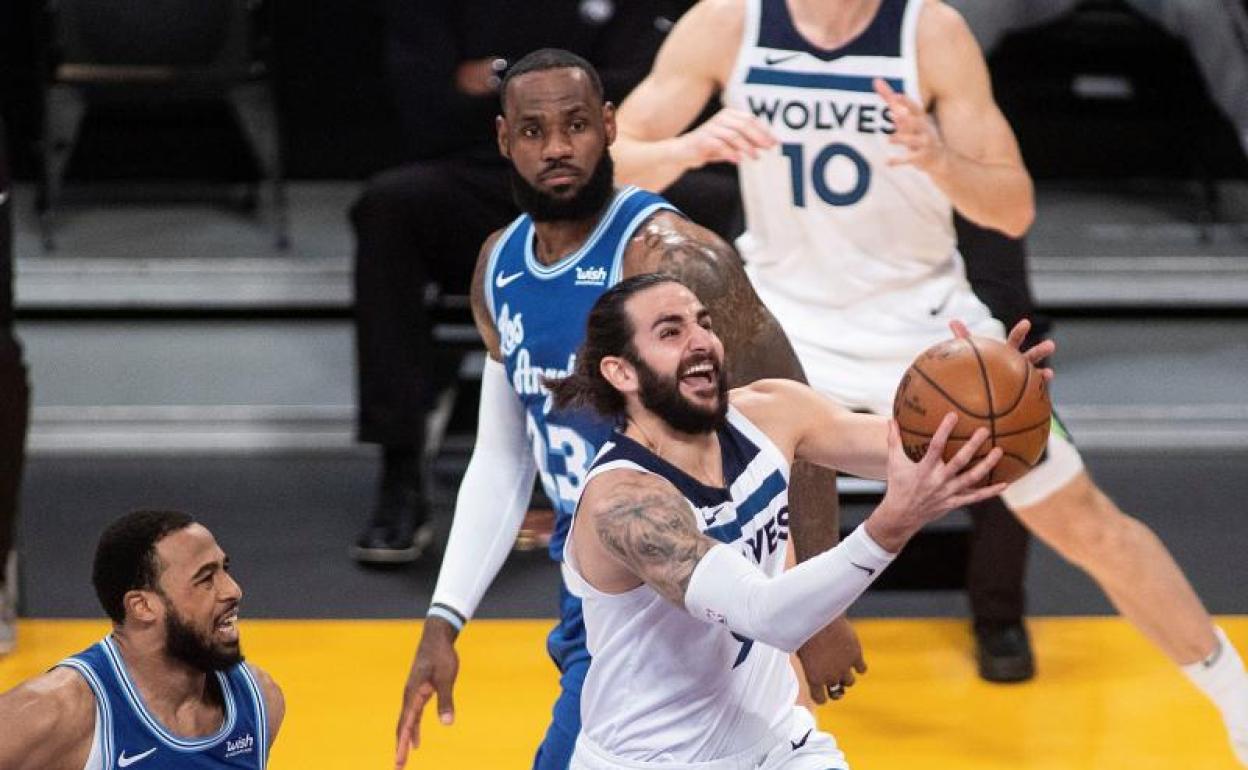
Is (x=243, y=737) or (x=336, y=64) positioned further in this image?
(x=336, y=64)

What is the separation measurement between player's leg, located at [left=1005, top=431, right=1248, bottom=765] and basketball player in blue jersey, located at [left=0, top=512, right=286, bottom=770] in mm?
2024

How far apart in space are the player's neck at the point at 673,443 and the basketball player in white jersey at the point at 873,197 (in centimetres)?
136

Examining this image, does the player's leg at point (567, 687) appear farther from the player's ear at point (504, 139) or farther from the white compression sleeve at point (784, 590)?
the player's ear at point (504, 139)

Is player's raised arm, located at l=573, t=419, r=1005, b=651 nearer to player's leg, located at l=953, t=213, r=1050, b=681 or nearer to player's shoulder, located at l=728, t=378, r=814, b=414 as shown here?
player's shoulder, located at l=728, t=378, r=814, b=414

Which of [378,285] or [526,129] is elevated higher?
[526,129]

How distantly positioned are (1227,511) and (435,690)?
11.5 feet

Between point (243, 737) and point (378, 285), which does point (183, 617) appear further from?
point (378, 285)

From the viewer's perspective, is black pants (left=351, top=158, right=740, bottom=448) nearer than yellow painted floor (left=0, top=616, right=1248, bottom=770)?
No

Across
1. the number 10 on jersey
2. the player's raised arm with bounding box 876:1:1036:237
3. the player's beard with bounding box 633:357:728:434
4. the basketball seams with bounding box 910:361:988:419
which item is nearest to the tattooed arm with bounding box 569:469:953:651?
the player's beard with bounding box 633:357:728:434

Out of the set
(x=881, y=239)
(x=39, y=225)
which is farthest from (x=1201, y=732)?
(x=39, y=225)

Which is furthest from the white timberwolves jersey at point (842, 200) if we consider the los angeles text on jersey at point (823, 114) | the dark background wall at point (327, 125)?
the dark background wall at point (327, 125)

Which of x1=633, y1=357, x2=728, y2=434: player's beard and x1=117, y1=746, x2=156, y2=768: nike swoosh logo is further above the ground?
x1=633, y1=357, x2=728, y2=434: player's beard

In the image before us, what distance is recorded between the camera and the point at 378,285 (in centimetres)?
648

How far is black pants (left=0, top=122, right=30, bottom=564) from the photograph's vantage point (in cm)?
572
